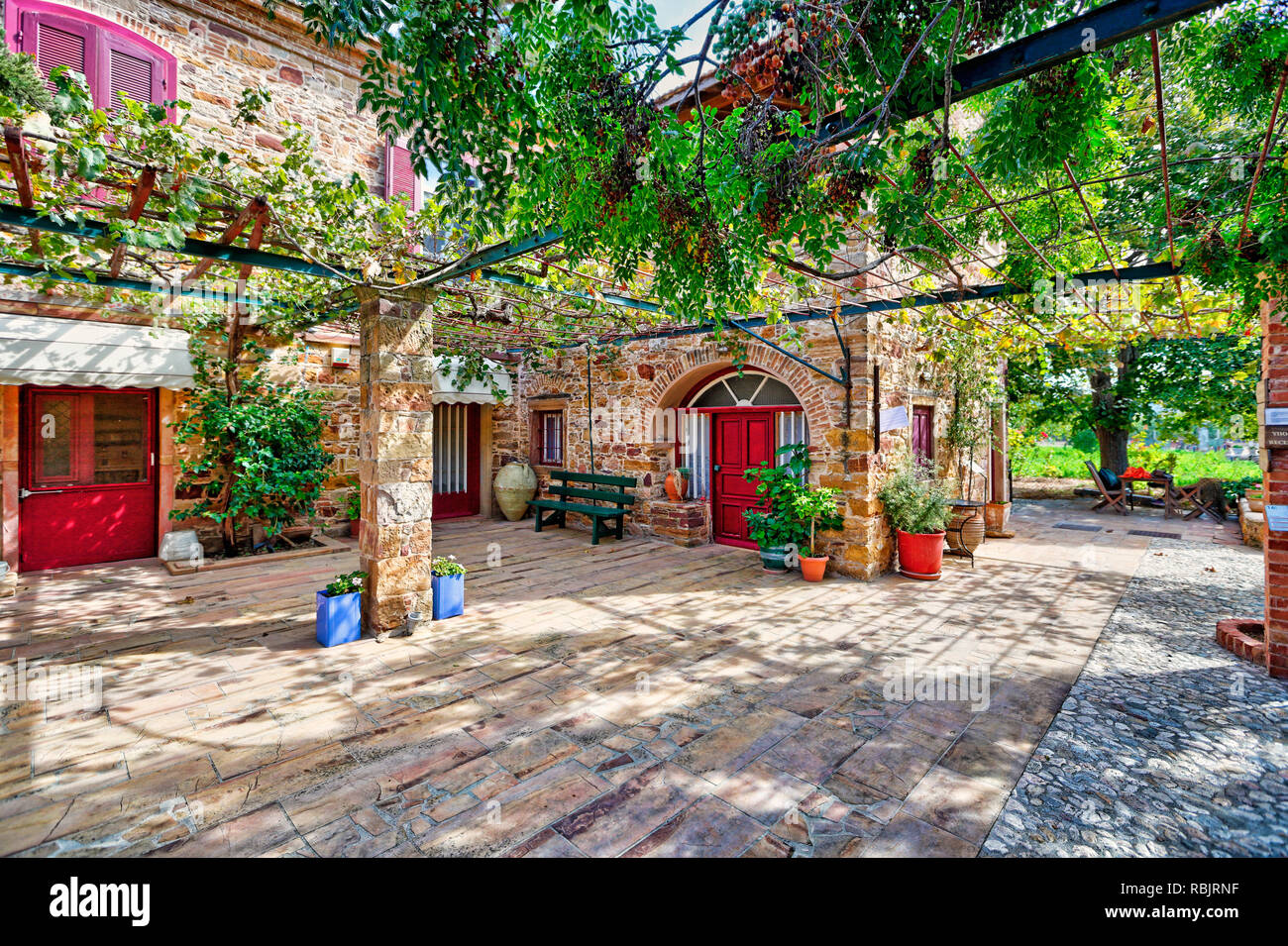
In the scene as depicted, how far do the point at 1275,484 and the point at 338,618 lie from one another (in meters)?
6.23

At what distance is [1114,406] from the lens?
13.3m

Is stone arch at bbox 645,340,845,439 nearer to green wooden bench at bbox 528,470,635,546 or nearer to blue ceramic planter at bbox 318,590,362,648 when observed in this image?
green wooden bench at bbox 528,470,635,546

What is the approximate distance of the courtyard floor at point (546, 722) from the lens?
7.54 ft

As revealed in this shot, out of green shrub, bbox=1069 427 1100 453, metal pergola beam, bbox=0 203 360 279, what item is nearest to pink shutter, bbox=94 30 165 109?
metal pergola beam, bbox=0 203 360 279

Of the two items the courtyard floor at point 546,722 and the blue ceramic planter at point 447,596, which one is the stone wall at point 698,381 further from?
the blue ceramic planter at point 447,596

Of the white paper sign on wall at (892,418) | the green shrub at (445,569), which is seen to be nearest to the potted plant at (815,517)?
the white paper sign on wall at (892,418)

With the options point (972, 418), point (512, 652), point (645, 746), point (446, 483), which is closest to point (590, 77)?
point (645, 746)

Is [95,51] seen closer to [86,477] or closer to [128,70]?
[128,70]

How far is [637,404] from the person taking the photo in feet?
27.6

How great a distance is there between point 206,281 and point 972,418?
9849 millimetres

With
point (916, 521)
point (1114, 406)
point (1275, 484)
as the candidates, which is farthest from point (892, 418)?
point (1114, 406)

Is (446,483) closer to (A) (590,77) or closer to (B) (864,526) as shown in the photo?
(B) (864,526)

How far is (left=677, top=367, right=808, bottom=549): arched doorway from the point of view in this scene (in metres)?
7.48

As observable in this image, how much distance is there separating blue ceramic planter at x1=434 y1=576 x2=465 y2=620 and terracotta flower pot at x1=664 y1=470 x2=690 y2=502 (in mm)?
3873
